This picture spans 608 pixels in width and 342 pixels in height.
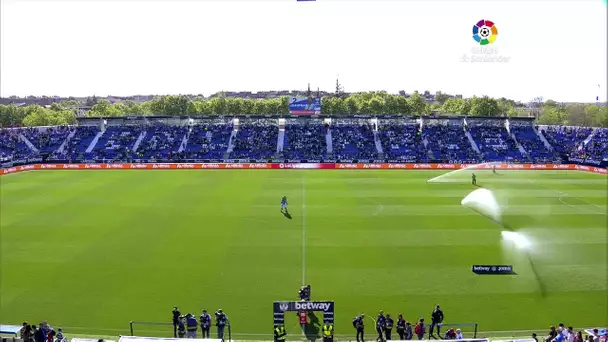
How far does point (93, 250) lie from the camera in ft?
86.3

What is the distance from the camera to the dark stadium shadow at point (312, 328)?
17.1 m

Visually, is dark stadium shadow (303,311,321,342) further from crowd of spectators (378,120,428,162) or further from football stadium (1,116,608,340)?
crowd of spectators (378,120,428,162)

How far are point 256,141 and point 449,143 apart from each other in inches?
1241

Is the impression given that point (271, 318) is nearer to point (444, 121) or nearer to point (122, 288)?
point (122, 288)

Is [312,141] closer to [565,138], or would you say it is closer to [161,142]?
[161,142]

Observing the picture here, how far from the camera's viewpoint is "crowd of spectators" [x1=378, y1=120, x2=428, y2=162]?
6738 cm

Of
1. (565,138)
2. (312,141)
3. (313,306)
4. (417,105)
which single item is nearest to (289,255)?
(313,306)

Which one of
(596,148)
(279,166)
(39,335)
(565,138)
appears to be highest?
(565,138)

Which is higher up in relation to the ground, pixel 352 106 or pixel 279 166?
pixel 352 106

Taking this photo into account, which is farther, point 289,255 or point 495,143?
point 495,143

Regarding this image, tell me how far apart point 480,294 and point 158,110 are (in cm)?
12854

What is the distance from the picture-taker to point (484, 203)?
136 feet

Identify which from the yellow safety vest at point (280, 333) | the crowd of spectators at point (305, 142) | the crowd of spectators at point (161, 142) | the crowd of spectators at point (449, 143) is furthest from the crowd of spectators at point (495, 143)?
the yellow safety vest at point (280, 333)

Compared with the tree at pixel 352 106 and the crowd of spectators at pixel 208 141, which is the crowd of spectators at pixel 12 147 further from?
the tree at pixel 352 106
